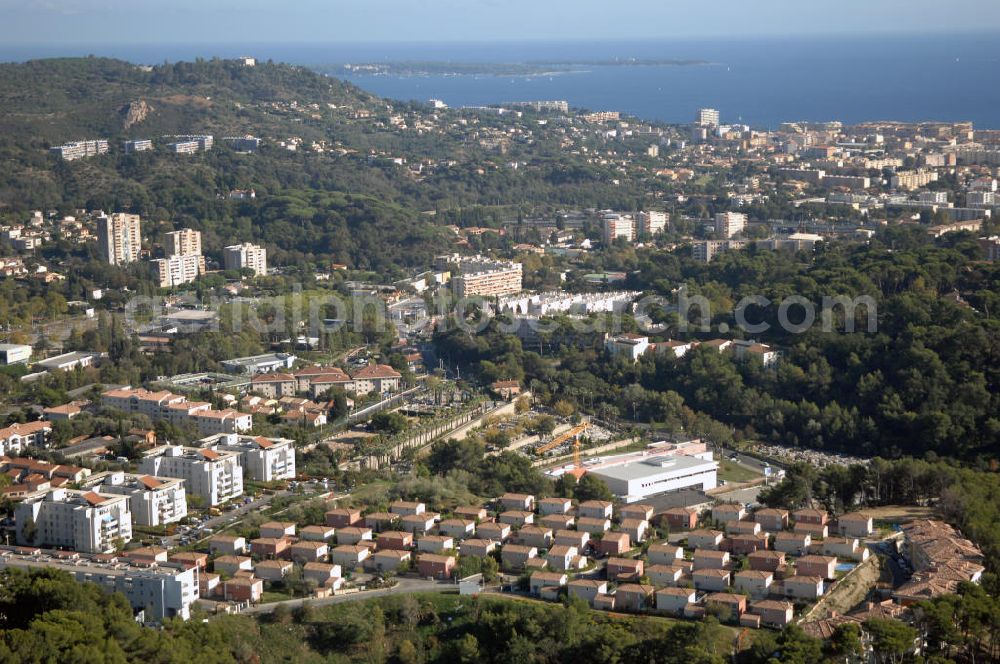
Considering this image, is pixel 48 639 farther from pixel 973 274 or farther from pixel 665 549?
pixel 973 274

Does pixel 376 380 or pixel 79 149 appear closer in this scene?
pixel 376 380


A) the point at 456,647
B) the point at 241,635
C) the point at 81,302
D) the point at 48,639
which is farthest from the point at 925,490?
the point at 81,302

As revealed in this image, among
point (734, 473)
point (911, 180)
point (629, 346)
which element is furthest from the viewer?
point (911, 180)

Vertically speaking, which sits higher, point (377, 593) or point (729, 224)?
point (377, 593)

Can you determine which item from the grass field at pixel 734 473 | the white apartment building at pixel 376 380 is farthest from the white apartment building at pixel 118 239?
the grass field at pixel 734 473

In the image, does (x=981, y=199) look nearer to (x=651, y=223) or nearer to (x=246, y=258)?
(x=651, y=223)

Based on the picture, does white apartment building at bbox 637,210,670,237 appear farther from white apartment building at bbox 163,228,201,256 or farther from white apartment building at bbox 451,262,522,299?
white apartment building at bbox 163,228,201,256

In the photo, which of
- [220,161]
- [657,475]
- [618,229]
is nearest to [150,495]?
[657,475]
